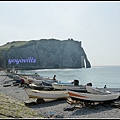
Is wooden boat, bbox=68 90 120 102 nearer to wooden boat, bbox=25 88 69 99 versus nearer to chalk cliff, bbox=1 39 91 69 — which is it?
wooden boat, bbox=25 88 69 99

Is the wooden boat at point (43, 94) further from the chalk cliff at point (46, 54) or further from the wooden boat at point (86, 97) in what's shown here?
the chalk cliff at point (46, 54)

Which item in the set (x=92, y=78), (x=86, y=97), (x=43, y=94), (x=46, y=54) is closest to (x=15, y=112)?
(x=43, y=94)

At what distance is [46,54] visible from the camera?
149 m

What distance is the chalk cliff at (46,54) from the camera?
138 metres

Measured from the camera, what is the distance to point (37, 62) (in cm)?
15212

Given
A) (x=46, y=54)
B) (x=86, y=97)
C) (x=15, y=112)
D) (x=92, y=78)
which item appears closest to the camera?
(x=15, y=112)

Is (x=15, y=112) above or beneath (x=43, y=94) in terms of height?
beneath

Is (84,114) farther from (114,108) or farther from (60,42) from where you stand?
(60,42)

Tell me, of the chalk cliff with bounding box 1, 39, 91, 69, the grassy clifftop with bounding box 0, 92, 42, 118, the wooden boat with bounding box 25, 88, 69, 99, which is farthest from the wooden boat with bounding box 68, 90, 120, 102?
the chalk cliff with bounding box 1, 39, 91, 69

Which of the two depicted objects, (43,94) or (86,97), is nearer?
(86,97)

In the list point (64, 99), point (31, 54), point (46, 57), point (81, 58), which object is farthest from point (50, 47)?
point (64, 99)

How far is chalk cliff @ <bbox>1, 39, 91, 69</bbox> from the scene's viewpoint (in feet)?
454

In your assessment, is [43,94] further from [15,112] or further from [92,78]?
[92,78]

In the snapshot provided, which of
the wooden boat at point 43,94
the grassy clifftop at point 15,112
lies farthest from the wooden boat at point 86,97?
the grassy clifftop at point 15,112
